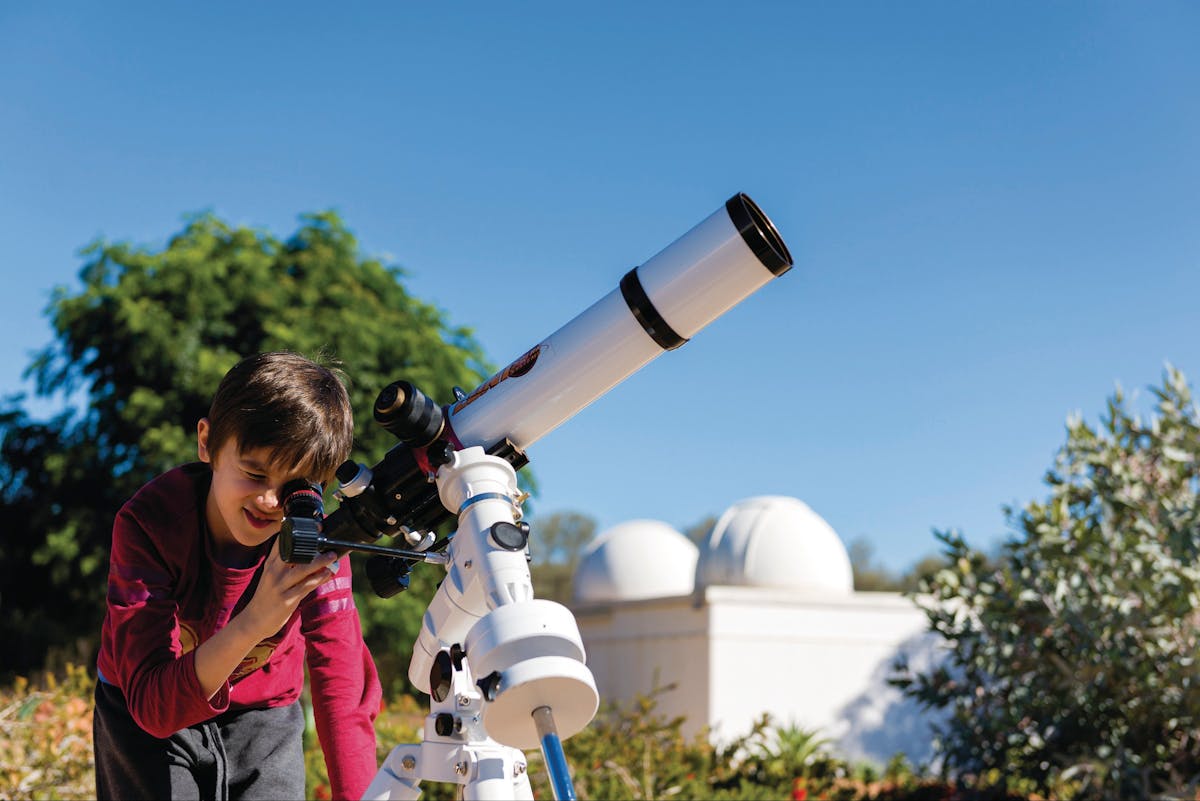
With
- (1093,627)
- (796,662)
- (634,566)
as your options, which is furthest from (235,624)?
(634,566)

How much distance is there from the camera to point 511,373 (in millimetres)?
2262

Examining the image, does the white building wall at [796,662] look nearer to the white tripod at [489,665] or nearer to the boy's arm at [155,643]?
the boy's arm at [155,643]

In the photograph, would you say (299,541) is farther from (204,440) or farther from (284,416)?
(204,440)

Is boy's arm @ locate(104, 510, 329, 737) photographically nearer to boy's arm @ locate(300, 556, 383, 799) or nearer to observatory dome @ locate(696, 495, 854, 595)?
boy's arm @ locate(300, 556, 383, 799)

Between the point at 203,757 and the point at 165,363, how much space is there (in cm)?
1183

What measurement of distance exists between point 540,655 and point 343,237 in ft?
45.6

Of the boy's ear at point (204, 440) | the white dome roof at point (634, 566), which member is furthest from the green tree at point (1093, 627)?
the white dome roof at point (634, 566)

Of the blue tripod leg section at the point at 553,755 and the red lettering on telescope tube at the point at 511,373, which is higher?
the red lettering on telescope tube at the point at 511,373

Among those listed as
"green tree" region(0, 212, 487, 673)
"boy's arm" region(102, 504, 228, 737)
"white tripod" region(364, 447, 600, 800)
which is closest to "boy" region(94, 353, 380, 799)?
"boy's arm" region(102, 504, 228, 737)

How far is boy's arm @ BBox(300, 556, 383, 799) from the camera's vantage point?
8.13 feet

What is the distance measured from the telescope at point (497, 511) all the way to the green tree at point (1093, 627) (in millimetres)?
5525

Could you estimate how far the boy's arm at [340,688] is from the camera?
248cm

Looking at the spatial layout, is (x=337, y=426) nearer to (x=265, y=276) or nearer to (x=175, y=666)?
(x=175, y=666)

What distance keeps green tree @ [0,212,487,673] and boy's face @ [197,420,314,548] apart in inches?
405
